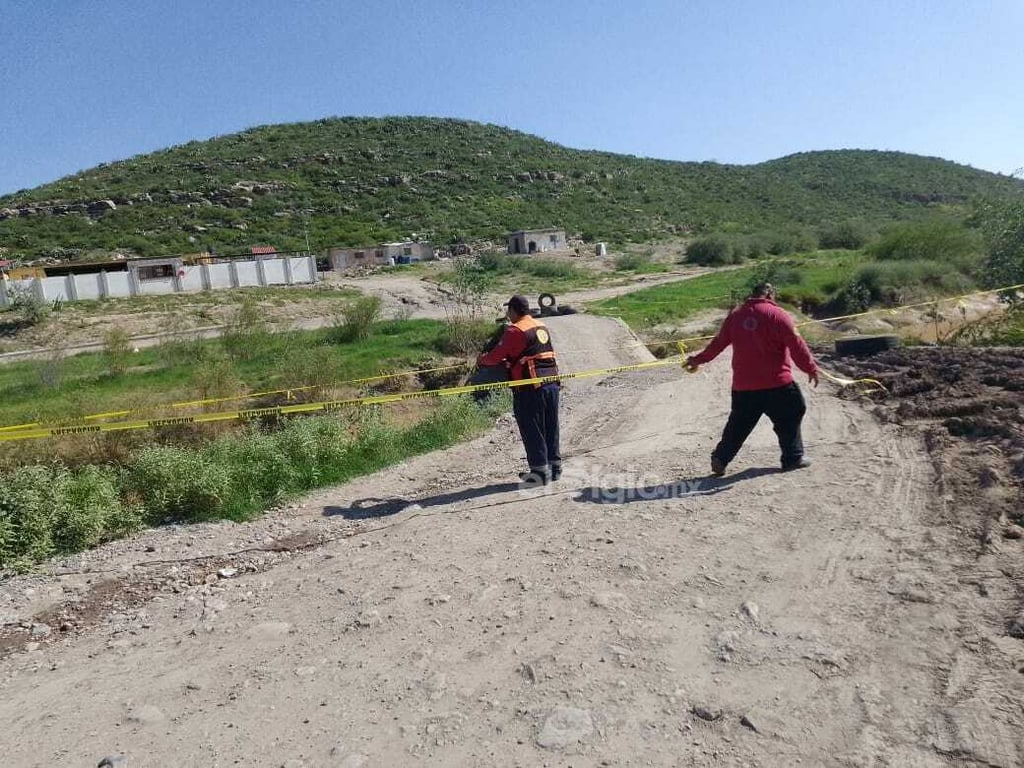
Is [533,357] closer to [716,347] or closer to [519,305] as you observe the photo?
[519,305]

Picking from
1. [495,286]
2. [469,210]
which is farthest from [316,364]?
[469,210]

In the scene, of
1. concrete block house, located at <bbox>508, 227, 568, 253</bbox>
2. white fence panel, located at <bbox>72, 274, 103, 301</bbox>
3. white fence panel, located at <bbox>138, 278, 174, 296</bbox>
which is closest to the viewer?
white fence panel, located at <bbox>72, 274, 103, 301</bbox>

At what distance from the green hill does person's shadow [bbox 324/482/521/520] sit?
56.5 m

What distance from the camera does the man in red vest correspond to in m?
6.71

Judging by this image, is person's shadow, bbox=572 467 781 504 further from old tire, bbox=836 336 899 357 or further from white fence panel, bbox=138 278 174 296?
white fence panel, bbox=138 278 174 296

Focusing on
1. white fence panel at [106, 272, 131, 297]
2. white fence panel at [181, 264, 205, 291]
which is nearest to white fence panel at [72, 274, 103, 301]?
white fence panel at [106, 272, 131, 297]

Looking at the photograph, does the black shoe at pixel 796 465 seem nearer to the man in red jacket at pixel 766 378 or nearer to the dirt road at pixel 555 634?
the man in red jacket at pixel 766 378

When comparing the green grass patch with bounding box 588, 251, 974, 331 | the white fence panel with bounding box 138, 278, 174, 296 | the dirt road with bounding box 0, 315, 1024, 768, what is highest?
the white fence panel with bounding box 138, 278, 174, 296

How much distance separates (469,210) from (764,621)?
235 ft

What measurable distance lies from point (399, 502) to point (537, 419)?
1465mm

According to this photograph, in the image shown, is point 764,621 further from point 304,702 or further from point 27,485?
point 27,485

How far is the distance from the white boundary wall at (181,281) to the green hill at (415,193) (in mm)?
16704

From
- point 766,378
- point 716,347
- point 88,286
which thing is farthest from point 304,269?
point 766,378

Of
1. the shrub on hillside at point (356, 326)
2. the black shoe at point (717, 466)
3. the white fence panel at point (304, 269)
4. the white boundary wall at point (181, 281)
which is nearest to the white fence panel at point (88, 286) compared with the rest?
the white boundary wall at point (181, 281)
